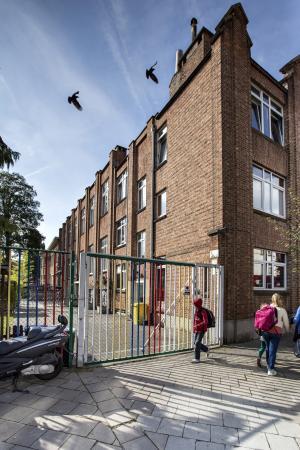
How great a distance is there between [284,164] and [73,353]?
11417mm

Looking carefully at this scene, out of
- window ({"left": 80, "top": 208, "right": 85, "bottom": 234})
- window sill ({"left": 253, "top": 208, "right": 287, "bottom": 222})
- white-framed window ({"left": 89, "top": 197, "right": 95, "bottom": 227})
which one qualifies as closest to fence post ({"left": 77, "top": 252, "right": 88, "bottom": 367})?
window sill ({"left": 253, "top": 208, "right": 287, "bottom": 222})

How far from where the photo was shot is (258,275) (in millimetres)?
11867

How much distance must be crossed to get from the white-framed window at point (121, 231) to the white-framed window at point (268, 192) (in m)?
9.76

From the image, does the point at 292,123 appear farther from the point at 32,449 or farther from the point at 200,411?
the point at 32,449

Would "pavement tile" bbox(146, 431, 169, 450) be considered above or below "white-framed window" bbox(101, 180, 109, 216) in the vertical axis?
below

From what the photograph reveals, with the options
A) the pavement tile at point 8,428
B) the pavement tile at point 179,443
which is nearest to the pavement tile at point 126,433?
the pavement tile at point 179,443

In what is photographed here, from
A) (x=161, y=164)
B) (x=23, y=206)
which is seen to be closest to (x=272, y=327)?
(x=161, y=164)

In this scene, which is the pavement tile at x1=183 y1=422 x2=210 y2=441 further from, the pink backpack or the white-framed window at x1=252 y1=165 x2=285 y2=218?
the white-framed window at x1=252 y1=165 x2=285 y2=218

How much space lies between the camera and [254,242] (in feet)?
38.3

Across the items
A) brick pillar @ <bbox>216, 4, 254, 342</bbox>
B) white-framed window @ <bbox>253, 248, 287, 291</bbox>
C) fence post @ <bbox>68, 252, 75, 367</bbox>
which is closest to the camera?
fence post @ <bbox>68, 252, 75, 367</bbox>

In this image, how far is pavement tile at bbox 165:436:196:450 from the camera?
11.9 ft

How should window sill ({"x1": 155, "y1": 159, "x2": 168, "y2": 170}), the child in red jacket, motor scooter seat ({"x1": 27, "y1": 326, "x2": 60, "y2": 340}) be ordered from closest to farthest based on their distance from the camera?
motor scooter seat ({"x1": 27, "y1": 326, "x2": 60, "y2": 340})
the child in red jacket
window sill ({"x1": 155, "y1": 159, "x2": 168, "y2": 170})

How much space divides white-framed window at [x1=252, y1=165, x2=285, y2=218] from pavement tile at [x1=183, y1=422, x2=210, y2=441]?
9.16 metres

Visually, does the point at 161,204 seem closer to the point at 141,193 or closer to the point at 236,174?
the point at 141,193
